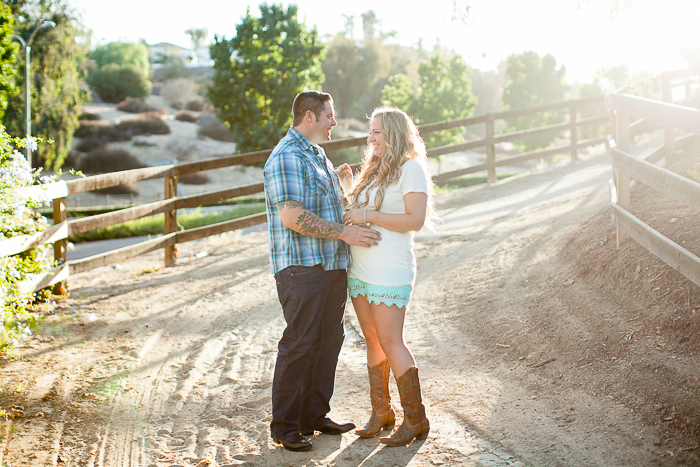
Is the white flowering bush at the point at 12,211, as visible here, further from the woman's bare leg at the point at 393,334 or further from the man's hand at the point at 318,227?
the woman's bare leg at the point at 393,334

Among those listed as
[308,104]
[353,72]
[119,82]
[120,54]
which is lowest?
[308,104]

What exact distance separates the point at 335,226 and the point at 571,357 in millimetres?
1848

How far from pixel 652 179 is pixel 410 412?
245 cm

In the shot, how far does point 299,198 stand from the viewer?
293 cm

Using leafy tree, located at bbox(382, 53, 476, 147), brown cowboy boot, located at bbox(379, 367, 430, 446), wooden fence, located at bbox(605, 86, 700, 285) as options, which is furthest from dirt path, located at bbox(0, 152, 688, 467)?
leafy tree, located at bbox(382, 53, 476, 147)

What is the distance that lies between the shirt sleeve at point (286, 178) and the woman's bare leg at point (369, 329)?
0.65 meters

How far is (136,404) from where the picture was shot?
361cm

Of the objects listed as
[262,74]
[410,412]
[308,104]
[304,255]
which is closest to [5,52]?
[308,104]

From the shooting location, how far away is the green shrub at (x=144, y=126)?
4438 centimetres

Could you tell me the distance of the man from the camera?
2939 mm

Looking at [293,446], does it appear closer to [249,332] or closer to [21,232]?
[249,332]

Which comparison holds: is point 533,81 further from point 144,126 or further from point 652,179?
point 652,179

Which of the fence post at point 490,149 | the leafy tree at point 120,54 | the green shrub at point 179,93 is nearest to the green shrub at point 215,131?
the green shrub at point 179,93

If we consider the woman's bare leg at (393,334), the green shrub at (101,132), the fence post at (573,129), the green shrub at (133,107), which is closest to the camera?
the woman's bare leg at (393,334)
